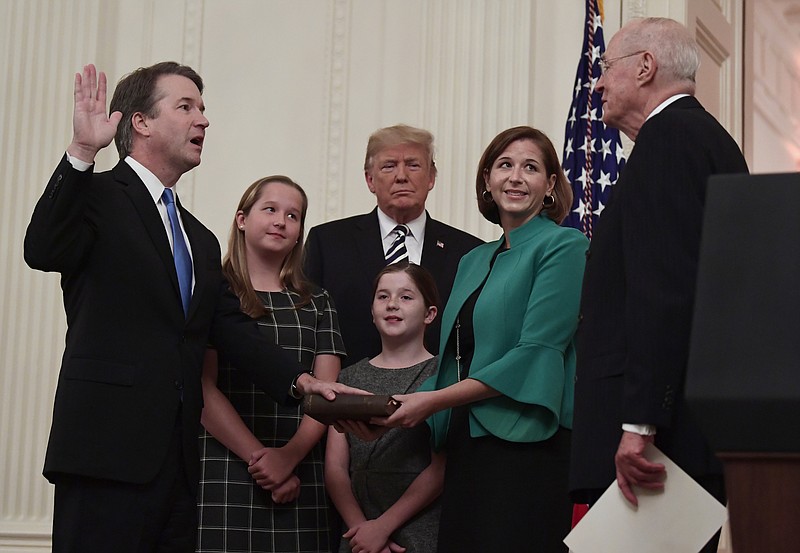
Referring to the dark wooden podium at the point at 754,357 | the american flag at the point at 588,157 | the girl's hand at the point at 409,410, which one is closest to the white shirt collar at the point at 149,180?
the girl's hand at the point at 409,410

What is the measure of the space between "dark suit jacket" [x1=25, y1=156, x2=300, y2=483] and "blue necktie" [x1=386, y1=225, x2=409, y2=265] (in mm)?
1206

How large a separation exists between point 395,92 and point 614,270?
371 centimetres

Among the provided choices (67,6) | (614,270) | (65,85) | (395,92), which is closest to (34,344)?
(65,85)

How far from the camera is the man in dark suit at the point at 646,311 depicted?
250 centimetres

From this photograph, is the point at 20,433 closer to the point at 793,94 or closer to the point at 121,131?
the point at 121,131

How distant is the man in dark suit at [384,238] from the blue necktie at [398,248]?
2cm

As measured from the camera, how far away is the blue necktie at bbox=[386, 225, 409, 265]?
440 cm

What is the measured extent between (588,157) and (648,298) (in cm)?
279

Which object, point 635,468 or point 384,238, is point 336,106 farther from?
point 635,468

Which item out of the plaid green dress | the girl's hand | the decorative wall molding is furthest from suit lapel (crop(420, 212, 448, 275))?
the decorative wall molding

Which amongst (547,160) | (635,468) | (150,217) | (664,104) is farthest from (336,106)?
(635,468)

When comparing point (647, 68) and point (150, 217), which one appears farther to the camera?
point (150, 217)

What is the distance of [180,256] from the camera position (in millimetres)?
3250

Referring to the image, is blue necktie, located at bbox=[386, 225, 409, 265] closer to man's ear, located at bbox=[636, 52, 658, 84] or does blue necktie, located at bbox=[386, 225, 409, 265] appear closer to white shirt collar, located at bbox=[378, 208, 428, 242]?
white shirt collar, located at bbox=[378, 208, 428, 242]
